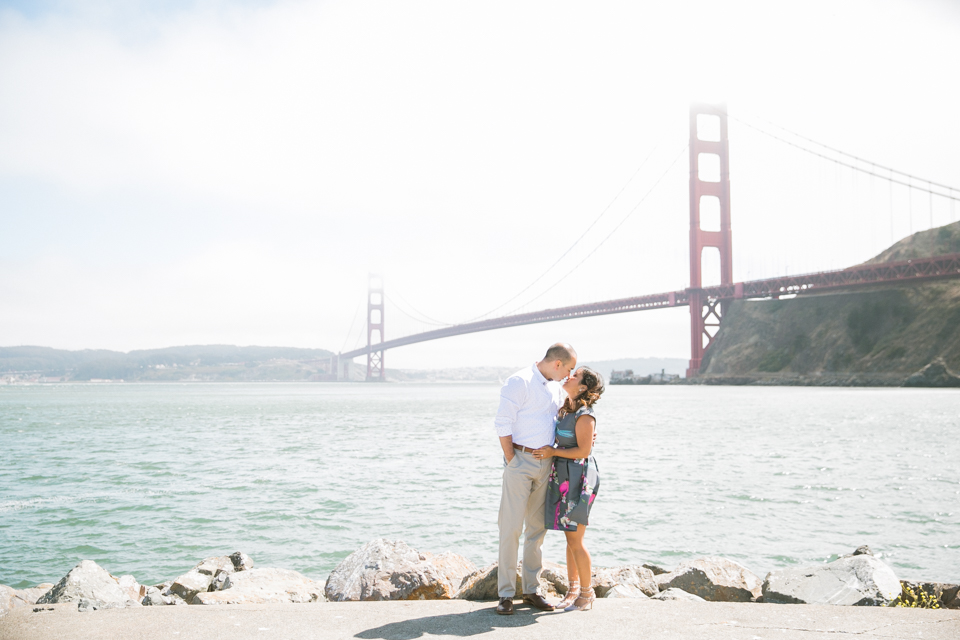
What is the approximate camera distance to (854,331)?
55938mm

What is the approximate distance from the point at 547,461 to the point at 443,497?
772 cm

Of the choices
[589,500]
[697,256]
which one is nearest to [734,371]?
[697,256]

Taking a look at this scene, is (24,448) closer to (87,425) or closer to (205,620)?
(87,425)

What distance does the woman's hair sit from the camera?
387cm

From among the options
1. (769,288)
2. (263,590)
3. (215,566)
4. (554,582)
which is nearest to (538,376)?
(554,582)

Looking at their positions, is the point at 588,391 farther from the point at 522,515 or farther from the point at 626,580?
the point at 626,580

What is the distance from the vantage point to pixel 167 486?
43.1 ft

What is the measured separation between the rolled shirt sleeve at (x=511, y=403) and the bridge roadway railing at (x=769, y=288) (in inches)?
1898

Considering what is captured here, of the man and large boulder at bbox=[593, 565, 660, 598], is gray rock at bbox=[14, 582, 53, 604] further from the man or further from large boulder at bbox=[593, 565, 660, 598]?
large boulder at bbox=[593, 565, 660, 598]

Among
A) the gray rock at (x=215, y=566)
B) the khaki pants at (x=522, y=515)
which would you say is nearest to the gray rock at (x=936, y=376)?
the gray rock at (x=215, y=566)

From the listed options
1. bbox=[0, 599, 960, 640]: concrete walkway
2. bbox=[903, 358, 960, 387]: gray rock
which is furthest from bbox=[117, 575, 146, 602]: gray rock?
bbox=[903, 358, 960, 387]: gray rock

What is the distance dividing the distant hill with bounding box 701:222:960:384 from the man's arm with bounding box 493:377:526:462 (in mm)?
51876

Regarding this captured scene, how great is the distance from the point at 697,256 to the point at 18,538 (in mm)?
54336

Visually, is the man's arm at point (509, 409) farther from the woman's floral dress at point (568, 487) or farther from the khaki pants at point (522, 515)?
the woman's floral dress at point (568, 487)
